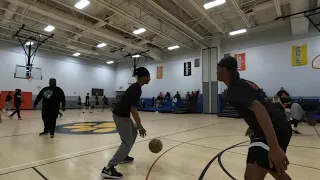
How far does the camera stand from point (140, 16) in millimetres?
10836

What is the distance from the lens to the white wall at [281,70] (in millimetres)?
10984

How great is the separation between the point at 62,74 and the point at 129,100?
19460 millimetres

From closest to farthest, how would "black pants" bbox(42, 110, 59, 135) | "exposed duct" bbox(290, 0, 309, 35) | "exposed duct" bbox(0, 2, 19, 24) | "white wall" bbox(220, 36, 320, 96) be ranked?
"black pants" bbox(42, 110, 59, 135), "exposed duct" bbox(290, 0, 309, 35), "exposed duct" bbox(0, 2, 19, 24), "white wall" bbox(220, 36, 320, 96)

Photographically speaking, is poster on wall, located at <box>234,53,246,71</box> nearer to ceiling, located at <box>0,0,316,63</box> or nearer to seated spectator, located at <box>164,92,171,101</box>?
ceiling, located at <box>0,0,316,63</box>

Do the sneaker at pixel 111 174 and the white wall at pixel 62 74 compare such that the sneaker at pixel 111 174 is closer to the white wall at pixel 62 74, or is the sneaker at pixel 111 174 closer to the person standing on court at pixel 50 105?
the person standing on court at pixel 50 105

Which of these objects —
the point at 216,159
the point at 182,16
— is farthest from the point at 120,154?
the point at 182,16

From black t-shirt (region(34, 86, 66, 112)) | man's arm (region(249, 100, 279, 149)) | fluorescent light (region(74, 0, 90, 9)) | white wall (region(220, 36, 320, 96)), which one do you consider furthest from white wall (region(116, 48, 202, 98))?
man's arm (region(249, 100, 279, 149))

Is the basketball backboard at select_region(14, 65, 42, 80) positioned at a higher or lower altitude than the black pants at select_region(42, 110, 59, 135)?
higher

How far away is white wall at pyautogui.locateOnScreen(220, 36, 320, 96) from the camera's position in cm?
1098

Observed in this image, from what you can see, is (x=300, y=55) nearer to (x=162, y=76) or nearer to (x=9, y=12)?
(x=162, y=76)

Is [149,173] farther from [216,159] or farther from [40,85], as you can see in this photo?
[40,85]

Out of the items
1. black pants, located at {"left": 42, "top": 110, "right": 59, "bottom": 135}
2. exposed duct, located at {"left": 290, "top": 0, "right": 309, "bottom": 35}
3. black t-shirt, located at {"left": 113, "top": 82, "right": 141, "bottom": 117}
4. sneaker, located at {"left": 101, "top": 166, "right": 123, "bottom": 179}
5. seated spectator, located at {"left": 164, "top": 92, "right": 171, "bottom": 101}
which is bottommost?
sneaker, located at {"left": 101, "top": 166, "right": 123, "bottom": 179}

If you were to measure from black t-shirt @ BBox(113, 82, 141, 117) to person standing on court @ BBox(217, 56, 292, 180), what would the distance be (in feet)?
4.69

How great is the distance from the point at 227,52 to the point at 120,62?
548 inches
